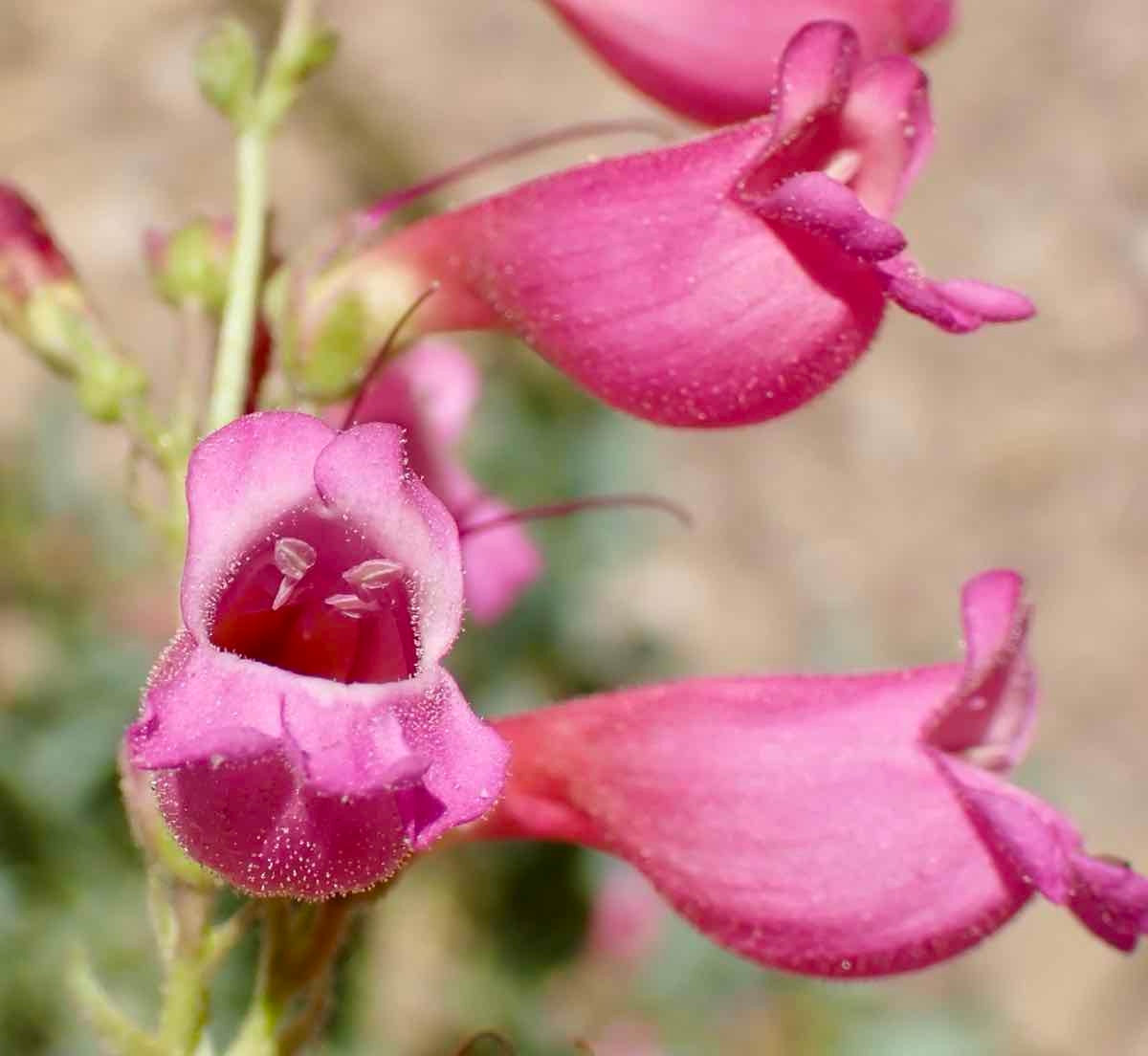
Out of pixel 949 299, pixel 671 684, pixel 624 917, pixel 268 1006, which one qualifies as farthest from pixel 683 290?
pixel 624 917

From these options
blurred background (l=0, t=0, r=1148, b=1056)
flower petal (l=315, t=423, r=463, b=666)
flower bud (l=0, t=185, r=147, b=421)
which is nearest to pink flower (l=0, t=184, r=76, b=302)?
flower bud (l=0, t=185, r=147, b=421)

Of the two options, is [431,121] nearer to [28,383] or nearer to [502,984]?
[28,383]

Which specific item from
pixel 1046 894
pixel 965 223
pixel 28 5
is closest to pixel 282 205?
pixel 28 5

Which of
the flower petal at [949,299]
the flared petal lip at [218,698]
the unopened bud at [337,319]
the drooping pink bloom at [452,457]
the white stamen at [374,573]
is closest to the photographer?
the flared petal lip at [218,698]

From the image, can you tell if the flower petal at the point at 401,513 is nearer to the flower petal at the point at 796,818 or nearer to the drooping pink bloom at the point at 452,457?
the flower petal at the point at 796,818

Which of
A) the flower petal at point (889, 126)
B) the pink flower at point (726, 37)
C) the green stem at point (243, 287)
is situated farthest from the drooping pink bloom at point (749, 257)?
the green stem at point (243, 287)
